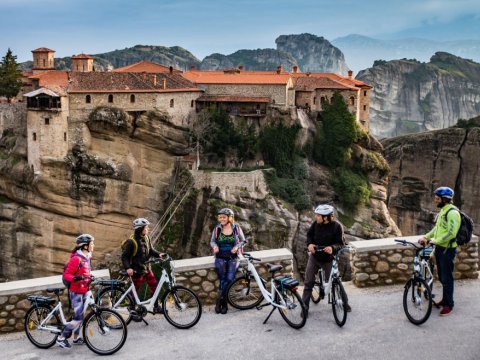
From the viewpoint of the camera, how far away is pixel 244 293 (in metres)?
9.81

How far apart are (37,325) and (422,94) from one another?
15405 centimetres

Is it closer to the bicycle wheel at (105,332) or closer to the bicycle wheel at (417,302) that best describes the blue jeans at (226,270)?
the bicycle wheel at (105,332)

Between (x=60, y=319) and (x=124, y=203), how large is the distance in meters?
30.7

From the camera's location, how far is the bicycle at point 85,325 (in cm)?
845

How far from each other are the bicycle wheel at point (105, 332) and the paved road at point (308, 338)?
0.45ft

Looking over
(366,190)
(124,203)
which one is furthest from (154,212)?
(366,190)

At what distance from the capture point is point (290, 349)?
827 cm

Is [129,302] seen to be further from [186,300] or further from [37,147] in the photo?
[37,147]

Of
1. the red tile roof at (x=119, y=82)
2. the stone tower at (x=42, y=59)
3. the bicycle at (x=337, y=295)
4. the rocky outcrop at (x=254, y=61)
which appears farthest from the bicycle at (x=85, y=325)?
the rocky outcrop at (x=254, y=61)

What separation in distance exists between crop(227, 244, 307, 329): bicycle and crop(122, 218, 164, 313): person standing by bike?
1348 mm

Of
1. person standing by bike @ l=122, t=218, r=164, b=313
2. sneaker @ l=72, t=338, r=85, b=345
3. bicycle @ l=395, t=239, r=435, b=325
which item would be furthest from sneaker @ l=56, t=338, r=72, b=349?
bicycle @ l=395, t=239, r=435, b=325

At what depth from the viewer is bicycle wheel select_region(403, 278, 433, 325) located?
8820 mm

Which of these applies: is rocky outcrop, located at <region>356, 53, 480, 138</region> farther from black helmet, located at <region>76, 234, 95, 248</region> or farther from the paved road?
black helmet, located at <region>76, 234, 95, 248</region>

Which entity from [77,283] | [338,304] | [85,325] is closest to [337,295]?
[338,304]
